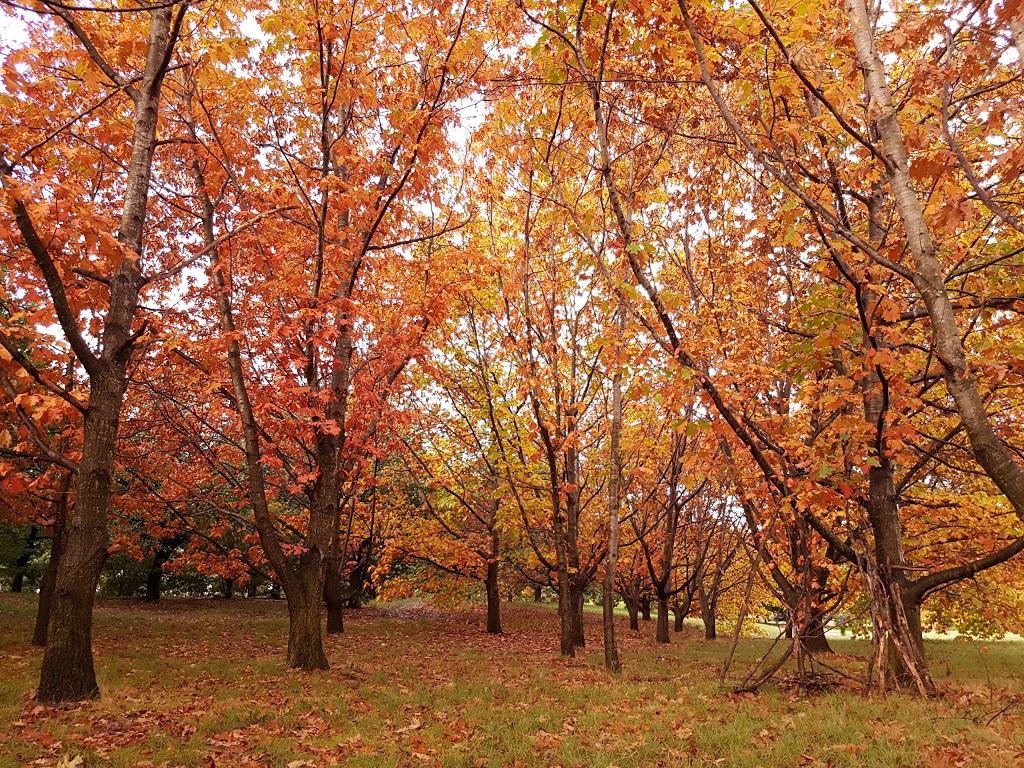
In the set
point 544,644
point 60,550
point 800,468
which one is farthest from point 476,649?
point 800,468

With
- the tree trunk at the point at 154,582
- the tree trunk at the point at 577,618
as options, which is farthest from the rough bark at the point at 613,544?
the tree trunk at the point at 154,582

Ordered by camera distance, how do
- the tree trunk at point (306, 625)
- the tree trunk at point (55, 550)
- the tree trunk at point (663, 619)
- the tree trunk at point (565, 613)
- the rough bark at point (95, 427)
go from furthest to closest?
the tree trunk at point (663, 619) → the tree trunk at point (565, 613) → the tree trunk at point (55, 550) → the tree trunk at point (306, 625) → the rough bark at point (95, 427)

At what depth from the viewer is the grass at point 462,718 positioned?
490 centimetres

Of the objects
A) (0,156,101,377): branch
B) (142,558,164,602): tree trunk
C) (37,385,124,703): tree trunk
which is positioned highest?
(0,156,101,377): branch

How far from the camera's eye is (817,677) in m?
8.69

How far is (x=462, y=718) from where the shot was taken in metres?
6.55

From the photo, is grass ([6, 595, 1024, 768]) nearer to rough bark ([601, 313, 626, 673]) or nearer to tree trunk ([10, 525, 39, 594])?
rough bark ([601, 313, 626, 673])

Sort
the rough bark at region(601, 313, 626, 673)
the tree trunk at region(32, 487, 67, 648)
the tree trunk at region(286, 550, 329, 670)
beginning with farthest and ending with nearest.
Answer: the rough bark at region(601, 313, 626, 673) < the tree trunk at region(32, 487, 67, 648) < the tree trunk at region(286, 550, 329, 670)

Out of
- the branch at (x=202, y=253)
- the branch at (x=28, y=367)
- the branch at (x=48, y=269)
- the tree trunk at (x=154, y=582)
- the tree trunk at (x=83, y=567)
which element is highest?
the branch at (x=202, y=253)

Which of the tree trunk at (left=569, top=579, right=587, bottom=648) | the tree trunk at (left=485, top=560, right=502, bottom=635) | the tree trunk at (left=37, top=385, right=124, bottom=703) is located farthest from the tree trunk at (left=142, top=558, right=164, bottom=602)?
the tree trunk at (left=37, top=385, right=124, bottom=703)

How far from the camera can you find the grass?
4.90 metres

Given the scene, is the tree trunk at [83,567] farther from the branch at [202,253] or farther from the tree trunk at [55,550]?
the tree trunk at [55,550]

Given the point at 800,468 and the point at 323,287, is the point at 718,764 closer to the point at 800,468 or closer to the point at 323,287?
the point at 800,468

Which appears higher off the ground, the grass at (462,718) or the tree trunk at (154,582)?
the grass at (462,718)
